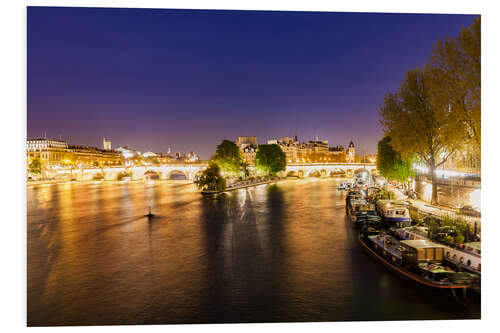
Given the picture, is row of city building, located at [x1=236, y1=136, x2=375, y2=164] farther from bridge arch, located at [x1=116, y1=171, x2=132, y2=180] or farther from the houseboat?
the houseboat

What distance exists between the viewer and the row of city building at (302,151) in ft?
287

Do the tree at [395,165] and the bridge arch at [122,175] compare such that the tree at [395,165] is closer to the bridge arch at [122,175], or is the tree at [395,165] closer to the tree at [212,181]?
the tree at [212,181]

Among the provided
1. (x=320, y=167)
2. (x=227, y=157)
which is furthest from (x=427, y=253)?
(x=320, y=167)

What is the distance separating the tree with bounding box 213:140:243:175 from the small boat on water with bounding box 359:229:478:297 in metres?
31.7

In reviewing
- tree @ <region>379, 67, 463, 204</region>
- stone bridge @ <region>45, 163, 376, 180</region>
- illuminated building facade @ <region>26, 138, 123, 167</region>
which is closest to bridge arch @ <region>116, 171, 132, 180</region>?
stone bridge @ <region>45, 163, 376, 180</region>

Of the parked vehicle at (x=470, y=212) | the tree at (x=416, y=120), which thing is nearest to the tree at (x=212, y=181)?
the tree at (x=416, y=120)

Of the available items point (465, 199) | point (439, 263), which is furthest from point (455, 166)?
point (439, 263)

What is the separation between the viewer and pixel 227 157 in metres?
41.4

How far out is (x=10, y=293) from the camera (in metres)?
6.45

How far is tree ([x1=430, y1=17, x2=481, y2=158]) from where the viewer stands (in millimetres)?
A: 10328

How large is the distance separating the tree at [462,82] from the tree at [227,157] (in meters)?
30.2
